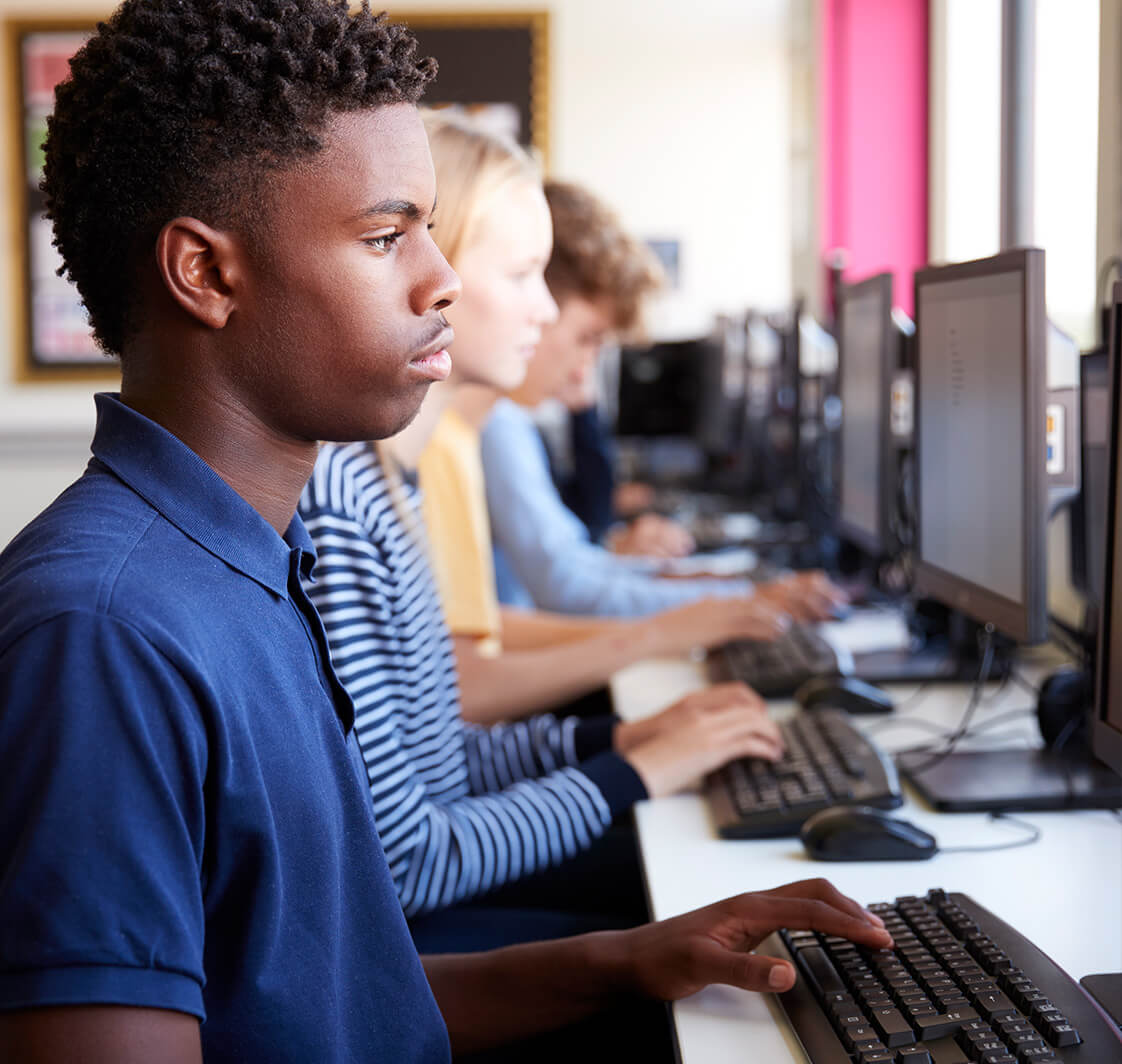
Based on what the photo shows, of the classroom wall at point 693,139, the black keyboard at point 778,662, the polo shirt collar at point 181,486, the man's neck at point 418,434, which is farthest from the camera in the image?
the classroom wall at point 693,139

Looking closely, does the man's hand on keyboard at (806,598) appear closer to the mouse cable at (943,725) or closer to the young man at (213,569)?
the mouse cable at (943,725)

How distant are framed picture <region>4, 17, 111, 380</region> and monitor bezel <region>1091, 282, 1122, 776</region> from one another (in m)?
5.03

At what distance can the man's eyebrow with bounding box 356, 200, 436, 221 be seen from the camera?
0.79 meters

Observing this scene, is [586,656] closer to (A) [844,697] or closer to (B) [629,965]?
(A) [844,697]

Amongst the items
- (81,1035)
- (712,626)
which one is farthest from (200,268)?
(712,626)

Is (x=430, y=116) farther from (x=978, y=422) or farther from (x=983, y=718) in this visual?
(x=983, y=718)

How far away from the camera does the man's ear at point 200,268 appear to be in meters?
0.75

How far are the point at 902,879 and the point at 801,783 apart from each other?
21 centimetres

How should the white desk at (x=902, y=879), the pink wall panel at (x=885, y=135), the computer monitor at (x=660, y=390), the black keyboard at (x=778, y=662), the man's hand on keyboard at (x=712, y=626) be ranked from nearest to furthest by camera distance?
the white desk at (x=902, y=879), the black keyboard at (x=778, y=662), the man's hand on keyboard at (x=712, y=626), the pink wall panel at (x=885, y=135), the computer monitor at (x=660, y=390)

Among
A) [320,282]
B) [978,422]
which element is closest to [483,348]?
[978,422]

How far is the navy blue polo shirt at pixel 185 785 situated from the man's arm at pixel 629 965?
0.55ft

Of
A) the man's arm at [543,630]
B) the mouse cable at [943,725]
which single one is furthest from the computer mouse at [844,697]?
the man's arm at [543,630]

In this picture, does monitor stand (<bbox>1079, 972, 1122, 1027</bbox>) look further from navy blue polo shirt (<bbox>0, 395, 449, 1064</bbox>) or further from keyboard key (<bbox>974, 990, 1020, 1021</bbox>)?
navy blue polo shirt (<bbox>0, 395, 449, 1064</bbox>)

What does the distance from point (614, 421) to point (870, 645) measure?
2.73 m
